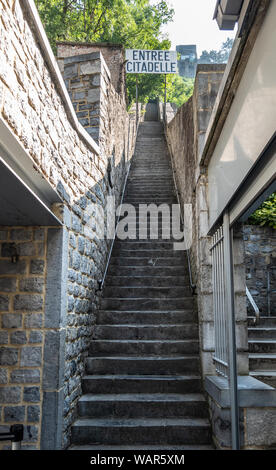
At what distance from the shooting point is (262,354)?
4.39 meters

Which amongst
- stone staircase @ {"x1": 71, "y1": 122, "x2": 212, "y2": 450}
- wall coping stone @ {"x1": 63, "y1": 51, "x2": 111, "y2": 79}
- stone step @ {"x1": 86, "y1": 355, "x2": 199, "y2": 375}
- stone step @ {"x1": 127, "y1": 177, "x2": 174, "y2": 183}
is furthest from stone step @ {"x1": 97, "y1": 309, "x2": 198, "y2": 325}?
stone step @ {"x1": 127, "y1": 177, "x2": 174, "y2": 183}

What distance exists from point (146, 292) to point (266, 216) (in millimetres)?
2606

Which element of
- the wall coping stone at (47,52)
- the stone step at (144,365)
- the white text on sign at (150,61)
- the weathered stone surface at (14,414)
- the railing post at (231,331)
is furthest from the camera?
the white text on sign at (150,61)

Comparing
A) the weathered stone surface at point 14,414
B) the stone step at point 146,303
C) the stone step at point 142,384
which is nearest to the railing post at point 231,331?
the stone step at point 142,384

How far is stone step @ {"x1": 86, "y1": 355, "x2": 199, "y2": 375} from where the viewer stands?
4.61 m

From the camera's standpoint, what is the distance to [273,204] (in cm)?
696

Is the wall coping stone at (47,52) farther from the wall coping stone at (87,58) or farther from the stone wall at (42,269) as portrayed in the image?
the wall coping stone at (87,58)

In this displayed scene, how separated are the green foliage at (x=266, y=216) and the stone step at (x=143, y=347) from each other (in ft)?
9.39

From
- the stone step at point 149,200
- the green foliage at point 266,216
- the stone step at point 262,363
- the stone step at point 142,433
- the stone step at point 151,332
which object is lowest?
the stone step at point 142,433

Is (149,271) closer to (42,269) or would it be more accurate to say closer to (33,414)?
(42,269)

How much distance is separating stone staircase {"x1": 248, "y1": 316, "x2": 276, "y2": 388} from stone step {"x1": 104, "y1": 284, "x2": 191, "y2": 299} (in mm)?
1030

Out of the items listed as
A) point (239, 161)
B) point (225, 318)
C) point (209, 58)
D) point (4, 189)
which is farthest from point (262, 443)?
point (209, 58)

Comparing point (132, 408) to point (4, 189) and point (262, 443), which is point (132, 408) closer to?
point (262, 443)

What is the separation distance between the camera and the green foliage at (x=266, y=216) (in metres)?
6.82
